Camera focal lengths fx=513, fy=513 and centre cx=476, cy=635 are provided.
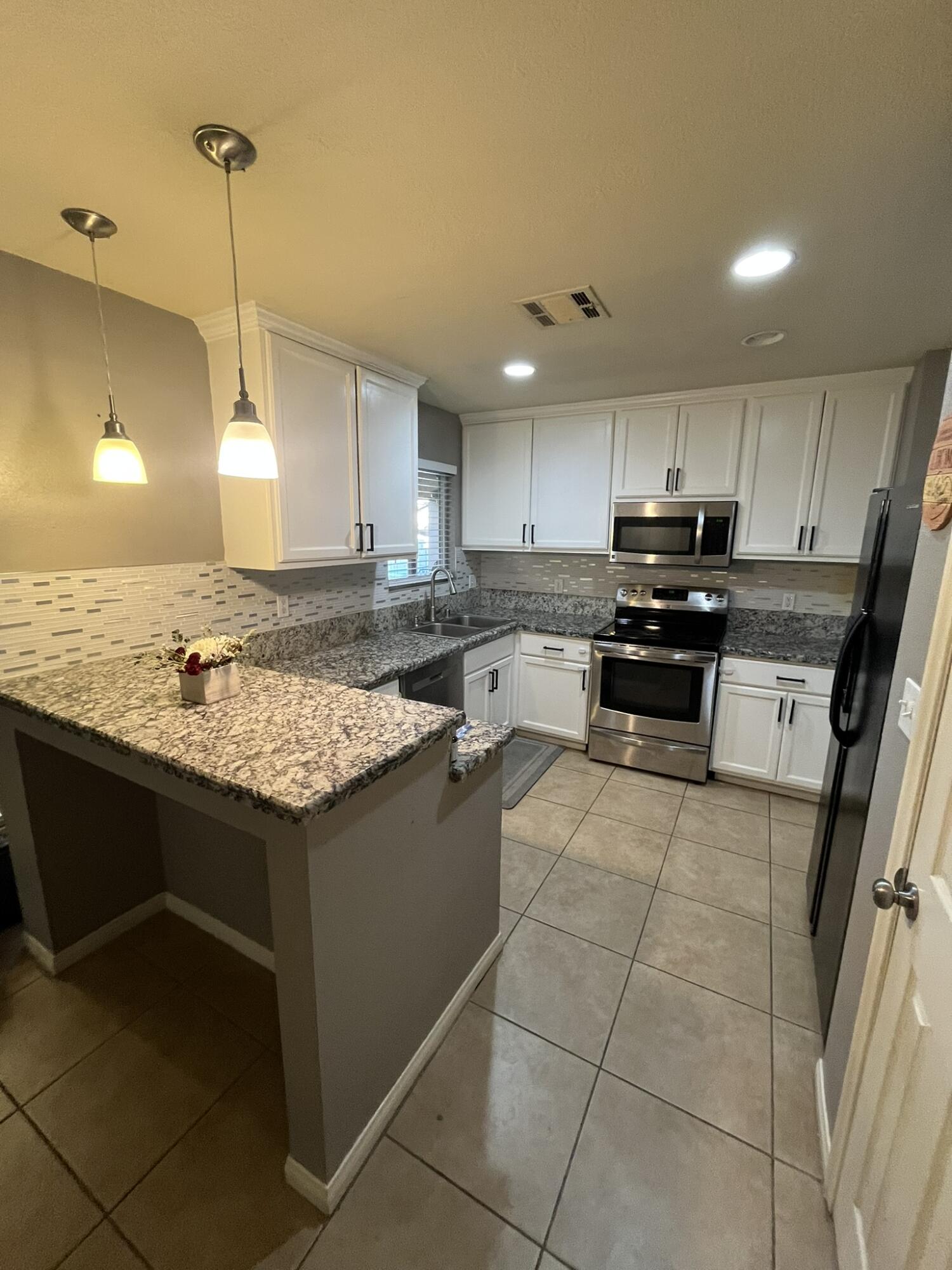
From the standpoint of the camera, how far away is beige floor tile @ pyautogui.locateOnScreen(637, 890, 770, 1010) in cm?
182

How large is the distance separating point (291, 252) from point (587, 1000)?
2610 millimetres

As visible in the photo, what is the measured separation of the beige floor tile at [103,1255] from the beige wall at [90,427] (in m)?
1.77

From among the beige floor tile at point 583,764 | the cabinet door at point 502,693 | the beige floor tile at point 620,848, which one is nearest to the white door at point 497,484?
the cabinet door at point 502,693

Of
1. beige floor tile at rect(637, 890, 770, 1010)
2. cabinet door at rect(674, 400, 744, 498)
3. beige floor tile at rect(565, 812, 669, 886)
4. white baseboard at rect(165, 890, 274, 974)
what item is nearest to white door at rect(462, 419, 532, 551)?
cabinet door at rect(674, 400, 744, 498)

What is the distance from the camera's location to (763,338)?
2.22 m

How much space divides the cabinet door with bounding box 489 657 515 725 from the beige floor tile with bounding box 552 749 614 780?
1.57ft

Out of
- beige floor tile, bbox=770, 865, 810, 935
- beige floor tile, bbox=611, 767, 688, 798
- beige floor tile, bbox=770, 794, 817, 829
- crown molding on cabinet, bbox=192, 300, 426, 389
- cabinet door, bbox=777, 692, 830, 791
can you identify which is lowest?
beige floor tile, bbox=770, 865, 810, 935

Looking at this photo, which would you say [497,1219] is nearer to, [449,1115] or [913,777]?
[449,1115]

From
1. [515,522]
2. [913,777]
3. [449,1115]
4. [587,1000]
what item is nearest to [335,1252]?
[449,1115]

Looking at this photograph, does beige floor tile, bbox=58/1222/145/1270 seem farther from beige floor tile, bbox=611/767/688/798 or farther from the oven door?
→ the oven door

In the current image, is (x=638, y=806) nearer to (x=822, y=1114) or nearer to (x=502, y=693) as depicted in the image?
(x=502, y=693)

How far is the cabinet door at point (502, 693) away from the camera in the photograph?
347cm

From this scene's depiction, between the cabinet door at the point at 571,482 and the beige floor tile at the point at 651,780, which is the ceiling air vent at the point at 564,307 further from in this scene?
the beige floor tile at the point at 651,780

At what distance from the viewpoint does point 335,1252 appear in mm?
1123
